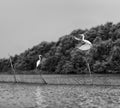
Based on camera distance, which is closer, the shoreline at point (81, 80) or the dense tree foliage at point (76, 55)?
the shoreline at point (81, 80)

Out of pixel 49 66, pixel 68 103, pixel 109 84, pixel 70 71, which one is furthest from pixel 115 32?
pixel 68 103

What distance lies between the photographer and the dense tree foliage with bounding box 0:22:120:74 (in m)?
54.6

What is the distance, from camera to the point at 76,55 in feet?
208

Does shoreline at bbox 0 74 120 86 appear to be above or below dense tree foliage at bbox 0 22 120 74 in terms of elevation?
below

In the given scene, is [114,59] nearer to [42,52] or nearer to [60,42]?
[60,42]

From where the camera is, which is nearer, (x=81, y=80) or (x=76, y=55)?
(x=81, y=80)

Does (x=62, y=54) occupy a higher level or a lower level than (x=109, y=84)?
higher

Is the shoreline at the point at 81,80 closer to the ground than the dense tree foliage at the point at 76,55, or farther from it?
closer to the ground

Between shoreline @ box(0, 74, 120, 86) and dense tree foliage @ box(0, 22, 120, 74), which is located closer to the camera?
shoreline @ box(0, 74, 120, 86)

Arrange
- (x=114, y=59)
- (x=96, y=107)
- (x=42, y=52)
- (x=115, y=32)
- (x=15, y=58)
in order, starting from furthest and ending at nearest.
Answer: (x=15, y=58) → (x=42, y=52) → (x=115, y=32) → (x=114, y=59) → (x=96, y=107)

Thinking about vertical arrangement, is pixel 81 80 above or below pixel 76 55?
below

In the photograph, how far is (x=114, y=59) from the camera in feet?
173

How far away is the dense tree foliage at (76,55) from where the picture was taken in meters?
54.6

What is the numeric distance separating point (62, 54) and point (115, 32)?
41.8ft
